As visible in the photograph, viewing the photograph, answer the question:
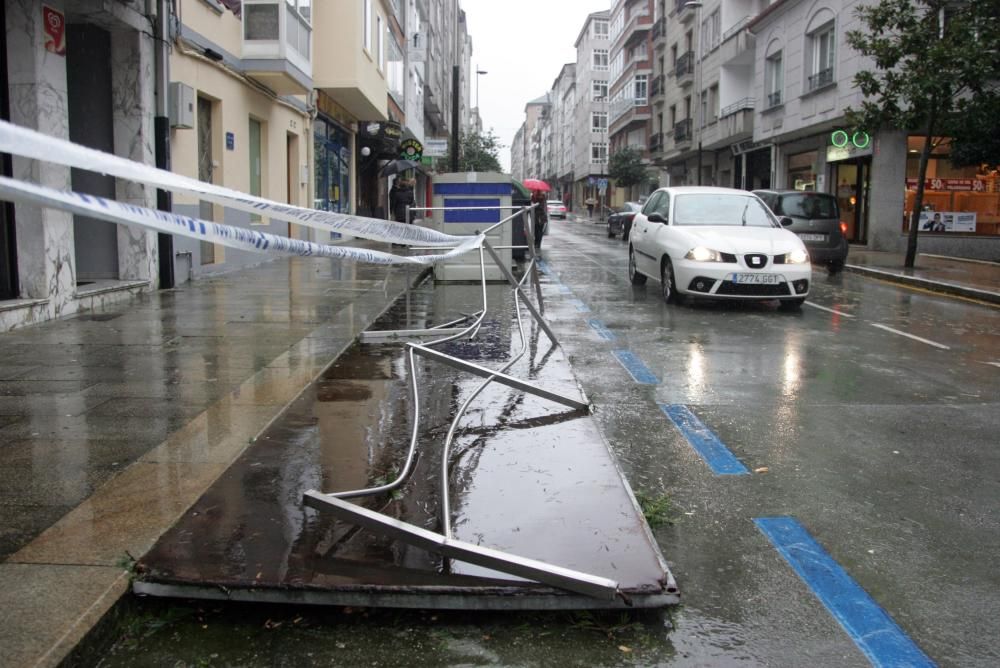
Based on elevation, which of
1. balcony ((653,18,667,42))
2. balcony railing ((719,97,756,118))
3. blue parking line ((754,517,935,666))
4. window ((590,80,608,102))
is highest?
window ((590,80,608,102))

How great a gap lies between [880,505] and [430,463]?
7.06ft

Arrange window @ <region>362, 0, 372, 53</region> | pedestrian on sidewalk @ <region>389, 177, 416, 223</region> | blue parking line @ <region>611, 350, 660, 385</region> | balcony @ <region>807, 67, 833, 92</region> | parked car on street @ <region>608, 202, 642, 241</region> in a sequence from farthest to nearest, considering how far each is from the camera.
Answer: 1. parked car on street @ <region>608, 202, 642, 241</region>
2. balcony @ <region>807, 67, 833, 92</region>
3. window @ <region>362, 0, 372, 53</region>
4. pedestrian on sidewalk @ <region>389, 177, 416, 223</region>
5. blue parking line @ <region>611, 350, 660, 385</region>

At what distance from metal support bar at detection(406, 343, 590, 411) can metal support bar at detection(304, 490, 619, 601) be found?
1.79m

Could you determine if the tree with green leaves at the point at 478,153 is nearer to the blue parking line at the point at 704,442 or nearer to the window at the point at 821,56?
the window at the point at 821,56

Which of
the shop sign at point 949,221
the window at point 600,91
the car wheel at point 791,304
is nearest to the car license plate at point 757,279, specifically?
the car wheel at point 791,304

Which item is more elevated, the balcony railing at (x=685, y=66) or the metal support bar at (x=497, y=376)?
the balcony railing at (x=685, y=66)

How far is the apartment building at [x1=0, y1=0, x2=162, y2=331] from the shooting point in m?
8.81

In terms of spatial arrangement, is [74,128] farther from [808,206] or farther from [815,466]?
[808,206]

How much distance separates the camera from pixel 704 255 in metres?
11.0

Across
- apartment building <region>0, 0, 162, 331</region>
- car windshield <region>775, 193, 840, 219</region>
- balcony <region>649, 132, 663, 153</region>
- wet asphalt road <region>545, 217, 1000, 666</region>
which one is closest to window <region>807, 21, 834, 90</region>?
car windshield <region>775, 193, 840, 219</region>

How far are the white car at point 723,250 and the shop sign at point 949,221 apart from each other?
14.4 meters

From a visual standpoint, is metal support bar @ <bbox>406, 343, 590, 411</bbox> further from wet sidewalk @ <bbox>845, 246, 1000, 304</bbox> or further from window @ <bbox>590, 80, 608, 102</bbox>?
window @ <bbox>590, 80, 608, 102</bbox>

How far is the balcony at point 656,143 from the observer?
170ft

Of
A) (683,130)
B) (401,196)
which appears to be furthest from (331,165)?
(683,130)
